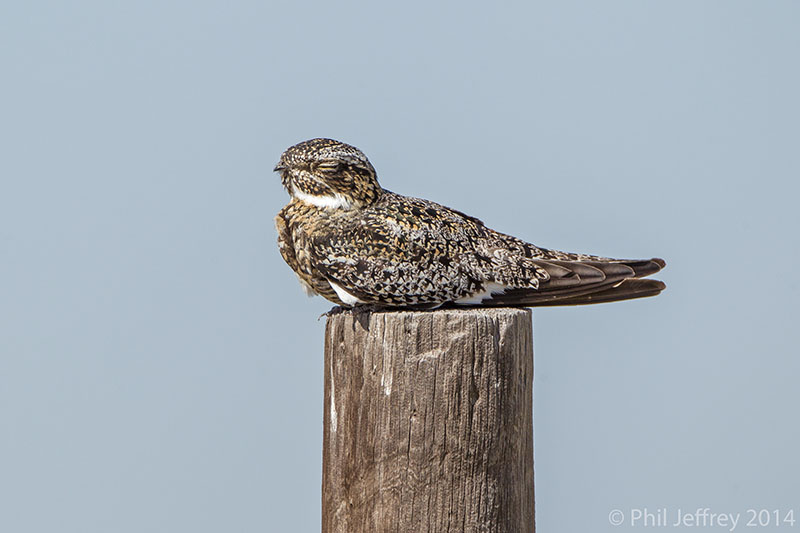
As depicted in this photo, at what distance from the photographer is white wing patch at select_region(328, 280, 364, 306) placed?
6.97 meters

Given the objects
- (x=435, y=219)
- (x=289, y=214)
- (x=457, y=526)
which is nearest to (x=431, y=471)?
(x=457, y=526)

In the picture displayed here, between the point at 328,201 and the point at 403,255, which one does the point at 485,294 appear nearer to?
the point at 403,255

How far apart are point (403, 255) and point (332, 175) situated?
109 centimetres

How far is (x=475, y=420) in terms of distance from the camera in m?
4.80

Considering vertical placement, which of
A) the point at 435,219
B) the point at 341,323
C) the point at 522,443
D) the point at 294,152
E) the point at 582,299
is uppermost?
the point at 294,152

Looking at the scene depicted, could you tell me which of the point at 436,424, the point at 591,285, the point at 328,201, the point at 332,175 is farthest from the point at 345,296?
the point at 436,424

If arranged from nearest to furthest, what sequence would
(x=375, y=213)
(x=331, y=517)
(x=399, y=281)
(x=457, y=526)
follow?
(x=457, y=526) → (x=331, y=517) → (x=399, y=281) → (x=375, y=213)

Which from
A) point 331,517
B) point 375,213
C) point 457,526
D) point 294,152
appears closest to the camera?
point 457,526

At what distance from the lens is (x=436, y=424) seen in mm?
4770

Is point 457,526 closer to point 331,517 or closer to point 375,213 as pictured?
point 331,517

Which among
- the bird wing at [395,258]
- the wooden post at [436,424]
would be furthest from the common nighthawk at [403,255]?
the wooden post at [436,424]

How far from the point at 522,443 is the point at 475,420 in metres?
0.34

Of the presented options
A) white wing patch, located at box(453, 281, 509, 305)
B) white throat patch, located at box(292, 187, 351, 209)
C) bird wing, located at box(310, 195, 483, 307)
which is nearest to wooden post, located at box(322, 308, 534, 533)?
bird wing, located at box(310, 195, 483, 307)

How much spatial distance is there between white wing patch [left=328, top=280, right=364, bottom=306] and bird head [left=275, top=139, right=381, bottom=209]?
2.57 feet
